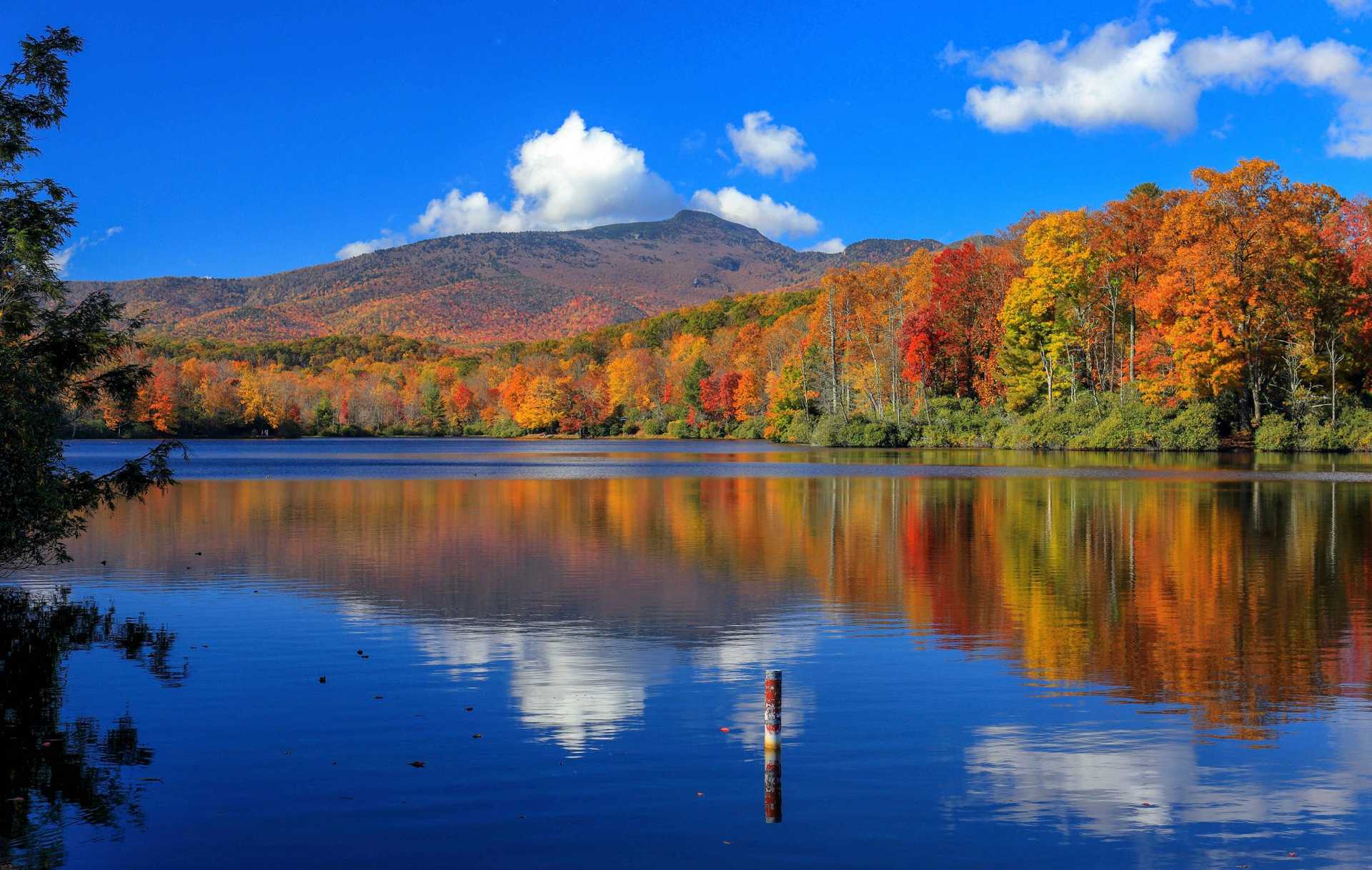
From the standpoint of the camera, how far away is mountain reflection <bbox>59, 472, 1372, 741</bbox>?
12664 millimetres

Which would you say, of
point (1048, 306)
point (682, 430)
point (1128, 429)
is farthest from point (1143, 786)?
point (682, 430)

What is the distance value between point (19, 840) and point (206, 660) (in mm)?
5653

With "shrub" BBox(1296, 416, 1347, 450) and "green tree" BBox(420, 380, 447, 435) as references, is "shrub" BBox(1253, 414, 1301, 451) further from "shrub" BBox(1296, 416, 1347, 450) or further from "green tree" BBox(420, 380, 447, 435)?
"green tree" BBox(420, 380, 447, 435)

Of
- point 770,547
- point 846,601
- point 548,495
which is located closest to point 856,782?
point 846,601

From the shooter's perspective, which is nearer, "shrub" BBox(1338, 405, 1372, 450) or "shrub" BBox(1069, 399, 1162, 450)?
"shrub" BBox(1338, 405, 1372, 450)

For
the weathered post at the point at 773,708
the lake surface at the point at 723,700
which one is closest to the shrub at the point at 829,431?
the lake surface at the point at 723,700

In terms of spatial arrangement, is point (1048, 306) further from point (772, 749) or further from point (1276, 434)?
point (772, 749)

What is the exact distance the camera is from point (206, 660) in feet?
43.2

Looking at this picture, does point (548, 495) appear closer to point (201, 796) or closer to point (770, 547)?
point (770, 547)

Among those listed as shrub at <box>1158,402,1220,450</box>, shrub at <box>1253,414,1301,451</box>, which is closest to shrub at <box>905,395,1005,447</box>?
shrub at <box>1158,402,1220,450</box>

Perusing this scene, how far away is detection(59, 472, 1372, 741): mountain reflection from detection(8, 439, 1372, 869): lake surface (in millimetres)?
96

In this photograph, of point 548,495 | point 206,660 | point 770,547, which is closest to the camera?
point 206,660

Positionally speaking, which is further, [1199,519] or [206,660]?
[1199,519]

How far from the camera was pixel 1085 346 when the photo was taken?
235 feet
